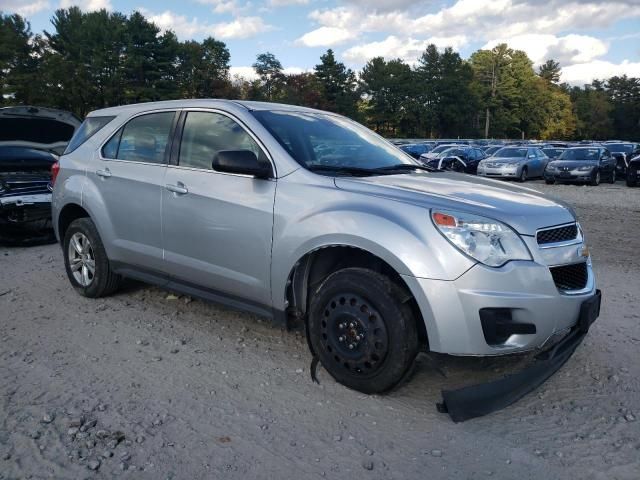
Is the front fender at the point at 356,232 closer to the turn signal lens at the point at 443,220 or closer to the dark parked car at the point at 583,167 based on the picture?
the turn signal lens at the point at 443,220

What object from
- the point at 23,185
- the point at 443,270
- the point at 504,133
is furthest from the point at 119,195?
the point at 504,133

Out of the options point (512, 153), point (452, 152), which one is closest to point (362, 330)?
point (512, 153)

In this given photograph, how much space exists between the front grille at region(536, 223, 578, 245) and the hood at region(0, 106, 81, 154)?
8.14m

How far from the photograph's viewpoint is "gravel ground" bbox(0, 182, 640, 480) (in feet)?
8.98

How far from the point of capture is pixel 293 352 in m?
4.16

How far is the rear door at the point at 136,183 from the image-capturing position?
4.46m

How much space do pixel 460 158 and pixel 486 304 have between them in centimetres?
2425

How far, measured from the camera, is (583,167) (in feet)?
67.8

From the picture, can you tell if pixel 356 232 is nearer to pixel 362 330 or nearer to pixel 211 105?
pixel 362 330

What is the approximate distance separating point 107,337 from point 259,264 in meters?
1.54

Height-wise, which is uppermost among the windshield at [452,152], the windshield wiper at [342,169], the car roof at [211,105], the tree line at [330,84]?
the tree line at [330,84]

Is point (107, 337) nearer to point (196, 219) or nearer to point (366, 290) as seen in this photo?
point (196, 219)

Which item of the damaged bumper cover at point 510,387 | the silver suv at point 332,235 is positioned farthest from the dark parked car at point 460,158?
the damaged bumper cover at point 510,387

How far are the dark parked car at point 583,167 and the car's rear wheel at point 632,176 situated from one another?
3.58ft
